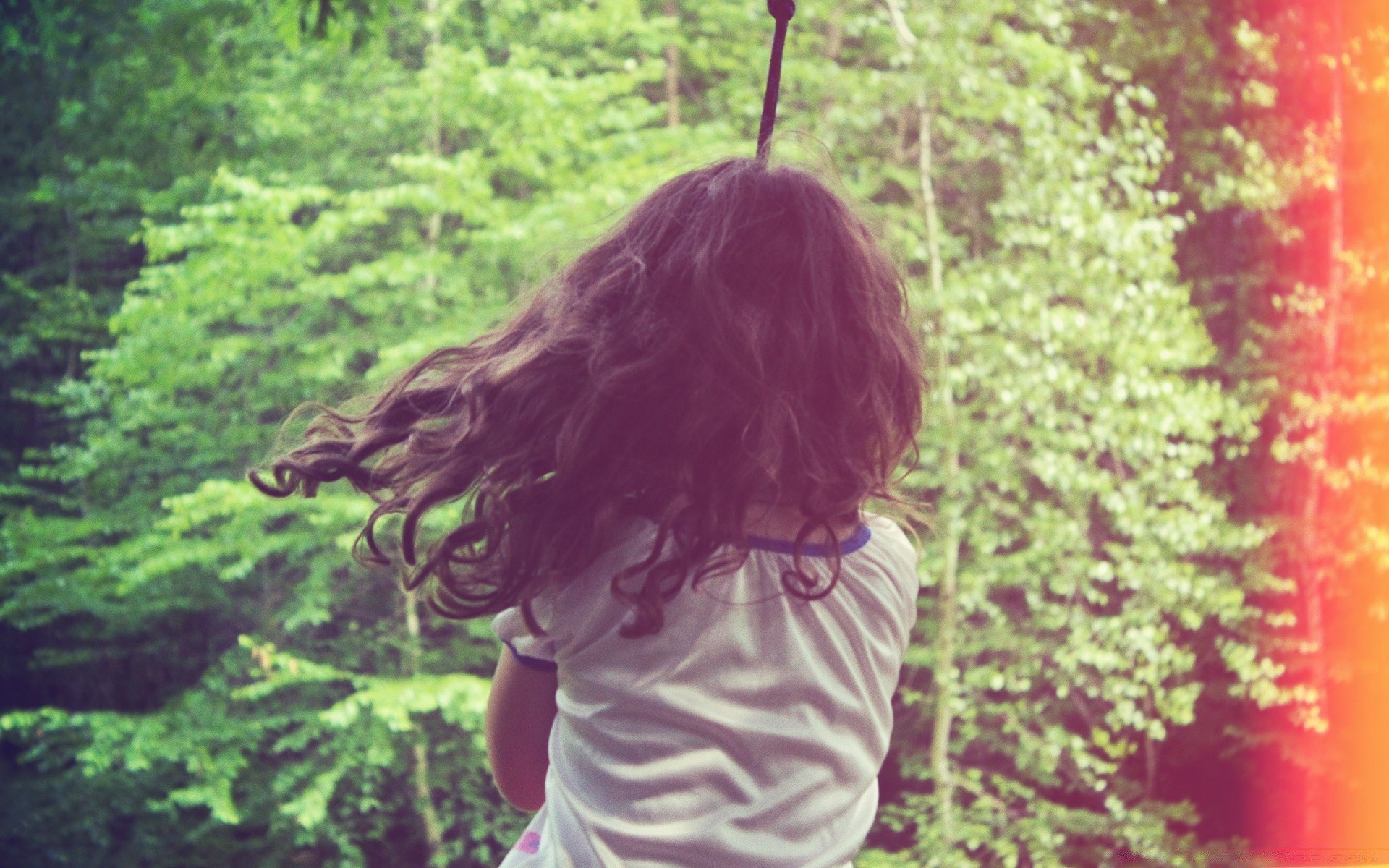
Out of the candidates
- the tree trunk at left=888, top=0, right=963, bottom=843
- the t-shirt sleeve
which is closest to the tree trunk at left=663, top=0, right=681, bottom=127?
the tree trunk at left=888, top=0, right=963, bottom=843

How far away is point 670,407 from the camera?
64cm

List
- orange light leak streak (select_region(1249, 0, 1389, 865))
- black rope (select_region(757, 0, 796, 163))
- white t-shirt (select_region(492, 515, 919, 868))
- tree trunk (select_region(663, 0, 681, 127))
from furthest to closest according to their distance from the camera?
tree trunk (select_region(663, 0, 681, 127)), orange light leak streak (select_region(1249, 0, 1389, 865)), black rope (select_region(757, 0, 796, 163)), white t-shirt (select_region(492, 515, 919, 868))

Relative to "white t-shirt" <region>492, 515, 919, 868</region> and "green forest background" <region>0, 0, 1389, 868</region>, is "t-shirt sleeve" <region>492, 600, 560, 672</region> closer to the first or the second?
"white t-shirt" <region>492, 515, 919, 868</region>

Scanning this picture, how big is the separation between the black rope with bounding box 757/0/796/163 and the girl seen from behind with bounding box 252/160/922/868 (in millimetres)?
27

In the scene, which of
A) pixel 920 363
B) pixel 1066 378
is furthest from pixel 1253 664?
pixel 920 363

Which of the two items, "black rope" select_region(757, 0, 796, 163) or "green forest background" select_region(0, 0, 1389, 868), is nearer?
"black rope" select_region(757, 0, 796, 163)

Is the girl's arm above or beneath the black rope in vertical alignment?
beneath

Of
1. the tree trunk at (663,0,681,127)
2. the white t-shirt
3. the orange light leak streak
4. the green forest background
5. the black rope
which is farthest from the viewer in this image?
the tree trunk at (663,0,681,127)

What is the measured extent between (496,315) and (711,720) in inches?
99.0

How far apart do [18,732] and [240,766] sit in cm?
88

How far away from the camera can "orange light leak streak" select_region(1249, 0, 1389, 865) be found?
3363mm

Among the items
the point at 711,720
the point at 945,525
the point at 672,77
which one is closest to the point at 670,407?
the point at 711,720

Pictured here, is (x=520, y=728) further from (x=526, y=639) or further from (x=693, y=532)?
(x=693, y=532)

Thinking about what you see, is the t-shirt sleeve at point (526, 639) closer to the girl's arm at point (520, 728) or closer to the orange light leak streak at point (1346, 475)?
the girl's arm at point (520, 728)
